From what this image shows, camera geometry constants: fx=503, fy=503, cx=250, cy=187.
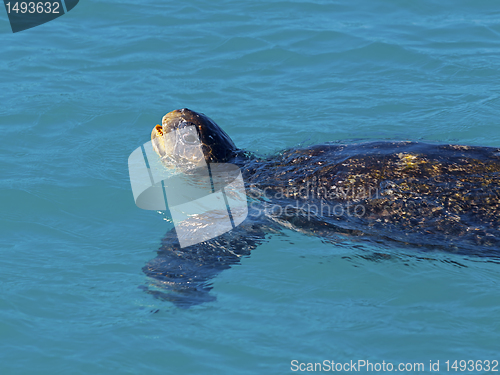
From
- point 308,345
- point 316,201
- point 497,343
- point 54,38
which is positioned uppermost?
point 54,38

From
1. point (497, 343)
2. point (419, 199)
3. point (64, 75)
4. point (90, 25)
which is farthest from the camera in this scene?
point (90, 25)

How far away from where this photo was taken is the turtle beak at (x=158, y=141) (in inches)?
280

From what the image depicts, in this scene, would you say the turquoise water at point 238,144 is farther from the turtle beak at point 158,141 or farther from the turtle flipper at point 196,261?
the turtle beak at point 158,141

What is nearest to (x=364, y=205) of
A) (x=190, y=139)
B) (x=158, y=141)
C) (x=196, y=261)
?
(x=196, y=261)

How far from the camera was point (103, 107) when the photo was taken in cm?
934

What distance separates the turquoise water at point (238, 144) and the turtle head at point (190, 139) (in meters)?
0.88

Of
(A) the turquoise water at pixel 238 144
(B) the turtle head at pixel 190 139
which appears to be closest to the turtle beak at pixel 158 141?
(B) the turtle head at pixel 190 139

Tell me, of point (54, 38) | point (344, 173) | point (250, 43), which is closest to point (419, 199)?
point (344, 173)

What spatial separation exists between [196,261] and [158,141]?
7.36 feet

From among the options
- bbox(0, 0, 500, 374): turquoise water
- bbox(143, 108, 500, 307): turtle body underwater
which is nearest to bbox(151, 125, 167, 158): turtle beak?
bbox(0, 0, 500, 374): turquoise water

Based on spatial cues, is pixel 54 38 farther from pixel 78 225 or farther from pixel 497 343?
pixel 497 343

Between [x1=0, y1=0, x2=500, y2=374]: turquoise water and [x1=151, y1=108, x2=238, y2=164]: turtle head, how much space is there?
88cm

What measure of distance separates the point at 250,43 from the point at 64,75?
418 cm

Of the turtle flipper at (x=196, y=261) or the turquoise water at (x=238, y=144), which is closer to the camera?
the turquoise water at (x=238, y=144)
